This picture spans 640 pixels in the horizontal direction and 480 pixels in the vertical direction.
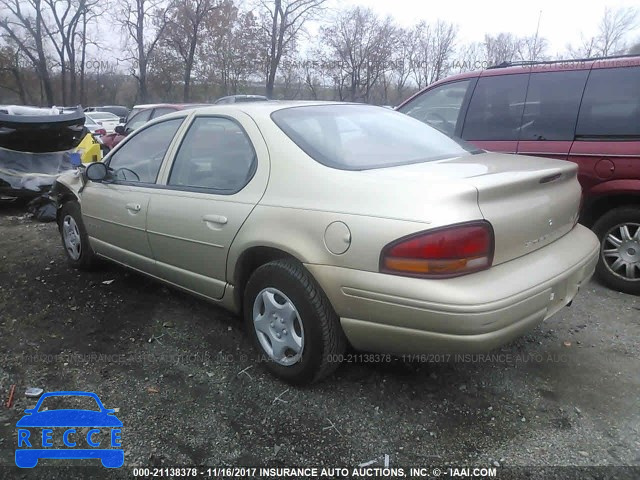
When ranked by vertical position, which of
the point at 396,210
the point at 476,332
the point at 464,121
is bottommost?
the point at 476,332

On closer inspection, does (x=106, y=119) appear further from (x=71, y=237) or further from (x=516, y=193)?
(x=516, y=193)

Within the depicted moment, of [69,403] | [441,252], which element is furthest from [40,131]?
[441,252]

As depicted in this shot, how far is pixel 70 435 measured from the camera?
234 cm

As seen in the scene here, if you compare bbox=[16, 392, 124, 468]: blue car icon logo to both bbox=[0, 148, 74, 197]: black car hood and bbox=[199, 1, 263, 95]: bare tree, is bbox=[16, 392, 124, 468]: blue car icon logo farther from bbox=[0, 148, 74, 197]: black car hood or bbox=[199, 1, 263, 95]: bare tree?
bbox=[199, 1, 263, 95]: bare tree

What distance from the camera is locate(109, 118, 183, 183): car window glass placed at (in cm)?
350

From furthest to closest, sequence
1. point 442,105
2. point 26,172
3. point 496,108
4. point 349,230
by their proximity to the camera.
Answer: point 26,172 < point 442,105 < point 496,108 < point 349,230

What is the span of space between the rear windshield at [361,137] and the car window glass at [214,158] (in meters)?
0.29

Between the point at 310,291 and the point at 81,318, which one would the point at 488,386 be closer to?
the point at 310,291

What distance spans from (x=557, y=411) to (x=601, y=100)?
258cm

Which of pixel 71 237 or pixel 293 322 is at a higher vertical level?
pixel 293 322

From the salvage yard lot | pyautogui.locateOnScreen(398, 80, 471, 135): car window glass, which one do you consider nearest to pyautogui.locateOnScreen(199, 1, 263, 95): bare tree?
pyautogui.locateOnScreen(398, 80, 471, 135): car window glass

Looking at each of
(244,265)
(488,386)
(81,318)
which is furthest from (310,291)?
(81,318)

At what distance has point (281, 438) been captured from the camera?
7.56ft

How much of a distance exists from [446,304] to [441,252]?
0.71 ft
